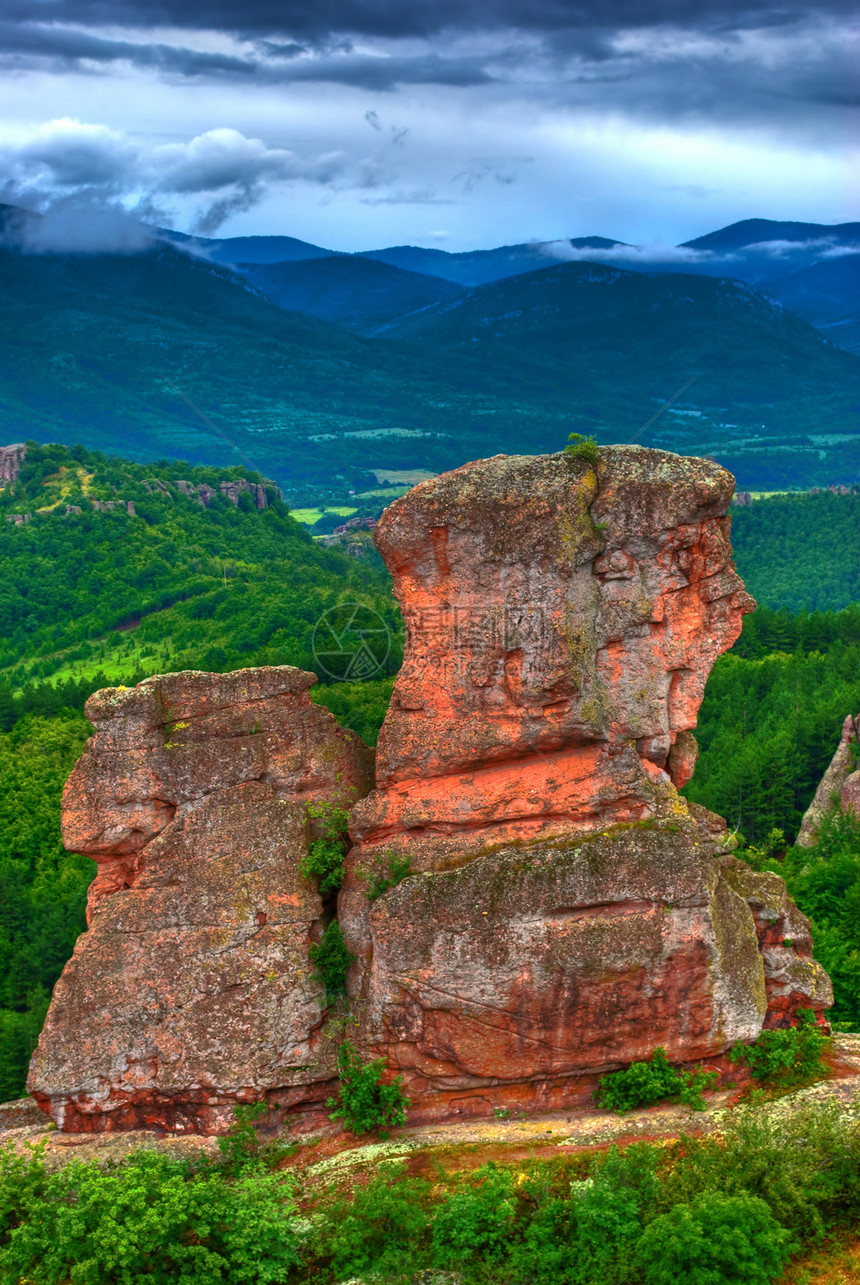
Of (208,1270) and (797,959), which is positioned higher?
(797,959)

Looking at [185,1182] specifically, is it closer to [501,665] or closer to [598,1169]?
[598,1169]

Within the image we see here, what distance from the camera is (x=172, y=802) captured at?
989 inches

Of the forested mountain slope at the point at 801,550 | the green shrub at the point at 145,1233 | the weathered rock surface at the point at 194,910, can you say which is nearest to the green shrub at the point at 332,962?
the weathered rock surface at the point at 194,910

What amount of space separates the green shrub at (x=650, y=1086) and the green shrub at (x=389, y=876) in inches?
234

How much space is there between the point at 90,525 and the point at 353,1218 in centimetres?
7681

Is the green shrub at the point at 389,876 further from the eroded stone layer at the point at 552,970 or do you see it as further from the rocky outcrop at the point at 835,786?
the rocky outcrop at the point at 835,786

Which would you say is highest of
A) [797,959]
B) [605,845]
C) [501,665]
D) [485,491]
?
[485,491]

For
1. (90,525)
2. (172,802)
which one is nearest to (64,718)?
(90,525)

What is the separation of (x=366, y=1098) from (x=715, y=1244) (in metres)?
7.68

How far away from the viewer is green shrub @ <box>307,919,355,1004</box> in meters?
24.2

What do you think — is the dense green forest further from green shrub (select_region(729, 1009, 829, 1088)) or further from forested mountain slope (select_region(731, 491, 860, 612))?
green shrub (select_region(729, 1009, 829, 1088))

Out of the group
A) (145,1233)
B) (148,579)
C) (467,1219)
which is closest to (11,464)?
(148,579)

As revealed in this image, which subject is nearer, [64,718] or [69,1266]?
[69,1266]

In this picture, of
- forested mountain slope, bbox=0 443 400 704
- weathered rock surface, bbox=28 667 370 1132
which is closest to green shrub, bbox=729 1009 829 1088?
weathered rock surface, bbox=28 667 370 1132
